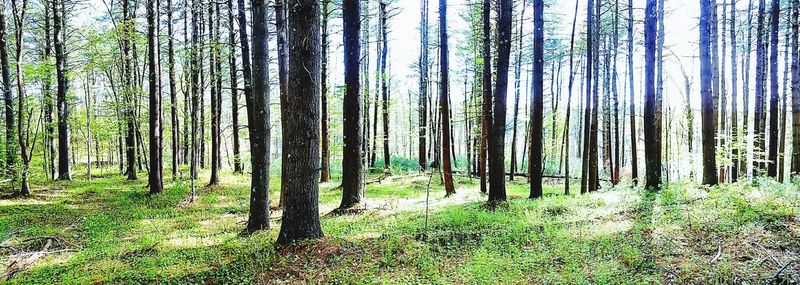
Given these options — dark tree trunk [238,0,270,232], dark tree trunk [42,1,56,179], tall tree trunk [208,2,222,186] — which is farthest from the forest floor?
dark tree trunk [42,1,56,179]

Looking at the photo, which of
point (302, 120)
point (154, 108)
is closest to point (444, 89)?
point (302, 120)

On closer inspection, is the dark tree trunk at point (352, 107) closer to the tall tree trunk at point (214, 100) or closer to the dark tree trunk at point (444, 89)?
the dark tree trunk at point (444, 89)

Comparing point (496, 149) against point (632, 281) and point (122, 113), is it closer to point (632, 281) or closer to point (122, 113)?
point (632, 281)

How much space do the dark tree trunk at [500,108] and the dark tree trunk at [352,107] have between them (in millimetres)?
3319

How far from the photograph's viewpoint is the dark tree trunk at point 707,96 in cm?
982

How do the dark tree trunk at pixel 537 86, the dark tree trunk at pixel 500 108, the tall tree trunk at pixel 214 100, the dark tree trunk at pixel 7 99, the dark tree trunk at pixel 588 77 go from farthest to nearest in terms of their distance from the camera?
1. the tall tree trunk at pixel 214 100
2. the dark tree trunk at pixel 588 77
3. the dark tree trunk at pixel 7 99
4. the dark tree trunk at pixel 537 86
5. the dark tree trunk at pixel 500 108

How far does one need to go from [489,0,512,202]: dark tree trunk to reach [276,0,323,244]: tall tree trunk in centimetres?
Result: 538

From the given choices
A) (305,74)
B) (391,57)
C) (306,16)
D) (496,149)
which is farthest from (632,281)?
(391,57)

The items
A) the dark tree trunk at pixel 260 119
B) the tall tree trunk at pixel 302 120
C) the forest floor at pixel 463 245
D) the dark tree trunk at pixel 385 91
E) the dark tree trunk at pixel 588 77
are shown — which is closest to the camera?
the forest floor at pixel 463 245

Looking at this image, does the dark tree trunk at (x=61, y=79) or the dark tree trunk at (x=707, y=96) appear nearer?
the dark tree trunk at (x=707, y=96)

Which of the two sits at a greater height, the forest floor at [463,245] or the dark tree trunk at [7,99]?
the dark tree trunk at [7,99]

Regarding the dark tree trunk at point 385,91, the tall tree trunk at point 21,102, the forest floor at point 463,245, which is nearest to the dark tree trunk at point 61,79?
the tall tree trunk at point 21,102

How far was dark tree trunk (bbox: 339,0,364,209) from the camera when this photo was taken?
9398mm

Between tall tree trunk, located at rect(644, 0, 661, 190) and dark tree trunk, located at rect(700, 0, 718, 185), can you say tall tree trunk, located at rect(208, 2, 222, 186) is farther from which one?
dark tree trunk, located at rect(700, 0, 718, 185)
